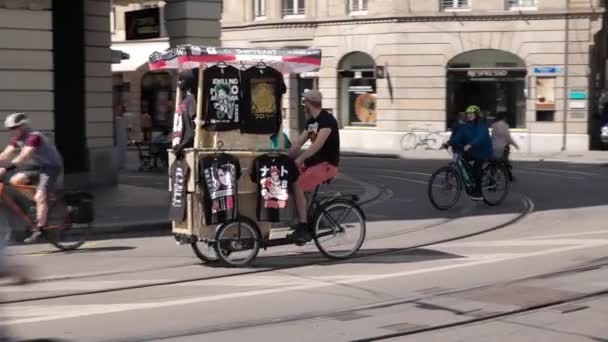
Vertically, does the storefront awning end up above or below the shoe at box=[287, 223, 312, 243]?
above

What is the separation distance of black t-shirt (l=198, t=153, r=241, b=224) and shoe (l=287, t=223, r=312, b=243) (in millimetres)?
753

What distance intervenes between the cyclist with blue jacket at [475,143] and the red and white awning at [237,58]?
5363mm

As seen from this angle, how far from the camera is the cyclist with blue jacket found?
16188mm

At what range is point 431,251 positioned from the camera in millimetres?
11500

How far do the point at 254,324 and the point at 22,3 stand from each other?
10062mm

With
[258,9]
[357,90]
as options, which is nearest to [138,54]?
[258,9]

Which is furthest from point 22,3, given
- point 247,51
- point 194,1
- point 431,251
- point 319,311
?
point 319,311

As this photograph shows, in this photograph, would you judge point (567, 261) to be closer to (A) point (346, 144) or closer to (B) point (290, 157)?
(B) point (290, 157)

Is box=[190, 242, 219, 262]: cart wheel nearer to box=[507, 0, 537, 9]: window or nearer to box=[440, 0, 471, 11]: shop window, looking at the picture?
box=[507, 0, 537, 9]: window

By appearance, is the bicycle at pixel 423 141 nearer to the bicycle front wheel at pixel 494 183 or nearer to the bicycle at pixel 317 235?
the bicycle front wheel at pixel 494 183

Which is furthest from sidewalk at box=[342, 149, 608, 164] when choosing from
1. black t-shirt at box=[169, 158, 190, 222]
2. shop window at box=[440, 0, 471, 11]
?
black t-shirt at box=[169, 158, 190, 222]

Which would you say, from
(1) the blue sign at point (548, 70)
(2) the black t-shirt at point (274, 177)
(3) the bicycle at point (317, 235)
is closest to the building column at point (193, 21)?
(3) the bicycle at point (317, 235)

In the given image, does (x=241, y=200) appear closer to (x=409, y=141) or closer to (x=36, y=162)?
(x=36, y=162)

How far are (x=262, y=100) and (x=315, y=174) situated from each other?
40.7 inches
